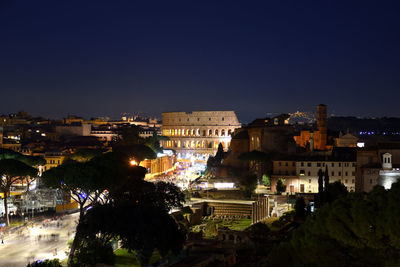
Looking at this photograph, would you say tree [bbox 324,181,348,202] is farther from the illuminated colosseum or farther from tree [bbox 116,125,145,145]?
the illuminated colosseum

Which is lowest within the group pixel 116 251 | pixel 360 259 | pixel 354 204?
pixel 116 251

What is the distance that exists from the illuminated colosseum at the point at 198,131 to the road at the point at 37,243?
5833 centimetres

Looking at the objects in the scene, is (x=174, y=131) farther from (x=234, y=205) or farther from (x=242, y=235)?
(x=242, y=235)

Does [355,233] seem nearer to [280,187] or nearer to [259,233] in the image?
[259,233]

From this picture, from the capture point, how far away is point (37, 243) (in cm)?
3016

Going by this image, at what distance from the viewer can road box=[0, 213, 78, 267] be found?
2690 cm

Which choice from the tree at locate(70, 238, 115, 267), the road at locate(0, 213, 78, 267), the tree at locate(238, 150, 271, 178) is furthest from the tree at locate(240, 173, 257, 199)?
the tree at locate(70, 238, 115, 267)

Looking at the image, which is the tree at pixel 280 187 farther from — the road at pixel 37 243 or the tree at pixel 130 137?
the tree at pixel 130 137

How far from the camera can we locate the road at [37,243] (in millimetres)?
26898

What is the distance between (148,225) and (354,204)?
11.6m

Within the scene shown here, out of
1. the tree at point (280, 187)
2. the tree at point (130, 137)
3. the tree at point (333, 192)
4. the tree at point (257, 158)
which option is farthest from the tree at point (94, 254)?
the tree at point (130, 137)

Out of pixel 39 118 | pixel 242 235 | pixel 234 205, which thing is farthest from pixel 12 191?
pixel 39 118

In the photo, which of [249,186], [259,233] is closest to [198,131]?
[249,186]

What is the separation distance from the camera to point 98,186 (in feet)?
102
